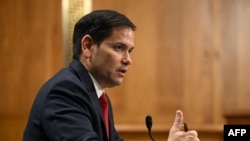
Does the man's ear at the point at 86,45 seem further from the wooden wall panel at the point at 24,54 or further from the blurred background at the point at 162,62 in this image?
the wooden wall panel at the point at 24,54

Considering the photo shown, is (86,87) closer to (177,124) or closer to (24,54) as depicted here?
(177,124)

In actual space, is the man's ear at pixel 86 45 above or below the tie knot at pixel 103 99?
above

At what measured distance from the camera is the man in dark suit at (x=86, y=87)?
4.50ft

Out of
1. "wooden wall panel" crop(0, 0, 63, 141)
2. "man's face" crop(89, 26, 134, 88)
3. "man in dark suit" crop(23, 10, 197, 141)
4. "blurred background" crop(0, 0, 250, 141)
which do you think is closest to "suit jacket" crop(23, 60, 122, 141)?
"man in dark suit" crop(23, 10, 197, 141)

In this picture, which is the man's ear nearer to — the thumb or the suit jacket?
the suit jacket

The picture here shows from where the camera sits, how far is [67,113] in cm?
Result: 138

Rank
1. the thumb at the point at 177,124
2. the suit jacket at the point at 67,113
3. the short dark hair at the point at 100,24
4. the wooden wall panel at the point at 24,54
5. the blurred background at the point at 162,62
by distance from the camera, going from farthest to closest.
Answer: the wooden wall panel at the point at 24,54 → the blurred background at the point at 162,62 → the short dark hair at the point at 100,24 → the thumb at the point at 177,124 → the suit jacket at the point at 67,113

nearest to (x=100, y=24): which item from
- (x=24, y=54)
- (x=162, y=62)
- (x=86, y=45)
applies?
(x=86, y=45)

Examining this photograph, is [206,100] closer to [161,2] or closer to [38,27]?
[161,2]

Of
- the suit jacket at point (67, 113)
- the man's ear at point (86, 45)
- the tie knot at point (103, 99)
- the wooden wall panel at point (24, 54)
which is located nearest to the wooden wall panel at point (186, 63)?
the wooden wall panel at point (24, 54)

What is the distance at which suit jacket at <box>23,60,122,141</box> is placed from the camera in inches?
53.2

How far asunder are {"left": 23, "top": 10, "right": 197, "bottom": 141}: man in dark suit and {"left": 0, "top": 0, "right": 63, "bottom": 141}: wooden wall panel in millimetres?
2000

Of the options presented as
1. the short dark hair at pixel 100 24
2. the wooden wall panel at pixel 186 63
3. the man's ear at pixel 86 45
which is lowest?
the wooden wall panel at pixel 186 63

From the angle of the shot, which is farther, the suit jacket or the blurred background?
the blurred background
